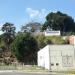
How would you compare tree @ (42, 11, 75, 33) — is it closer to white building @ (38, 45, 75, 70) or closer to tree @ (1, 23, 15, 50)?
tree @ (1, 23, 15, 50)

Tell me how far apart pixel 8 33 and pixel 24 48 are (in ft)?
74.4

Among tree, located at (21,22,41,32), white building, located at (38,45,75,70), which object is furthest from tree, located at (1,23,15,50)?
white building, located at (38,45,75,70)

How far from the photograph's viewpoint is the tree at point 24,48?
8444 centimetres

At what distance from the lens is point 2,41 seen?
4058 inches

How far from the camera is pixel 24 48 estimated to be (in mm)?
84562

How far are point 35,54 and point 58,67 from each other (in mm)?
30567

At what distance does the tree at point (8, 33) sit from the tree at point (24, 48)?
13.0 m

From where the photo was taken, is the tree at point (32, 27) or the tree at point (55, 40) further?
the tree at point (32, 27)

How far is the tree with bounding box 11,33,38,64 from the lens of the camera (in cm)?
8444

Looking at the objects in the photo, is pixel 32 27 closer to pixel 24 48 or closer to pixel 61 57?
pixel 24 48

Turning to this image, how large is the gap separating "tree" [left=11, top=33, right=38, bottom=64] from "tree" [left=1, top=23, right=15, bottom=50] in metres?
13.0

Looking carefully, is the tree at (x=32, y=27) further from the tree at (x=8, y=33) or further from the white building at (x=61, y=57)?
the white building at (x=61, y=57)

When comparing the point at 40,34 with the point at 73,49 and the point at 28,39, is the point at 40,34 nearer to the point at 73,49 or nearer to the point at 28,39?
the point at 28,39

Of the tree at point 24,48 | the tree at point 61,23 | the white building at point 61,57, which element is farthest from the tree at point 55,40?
the white building at point 61,57
